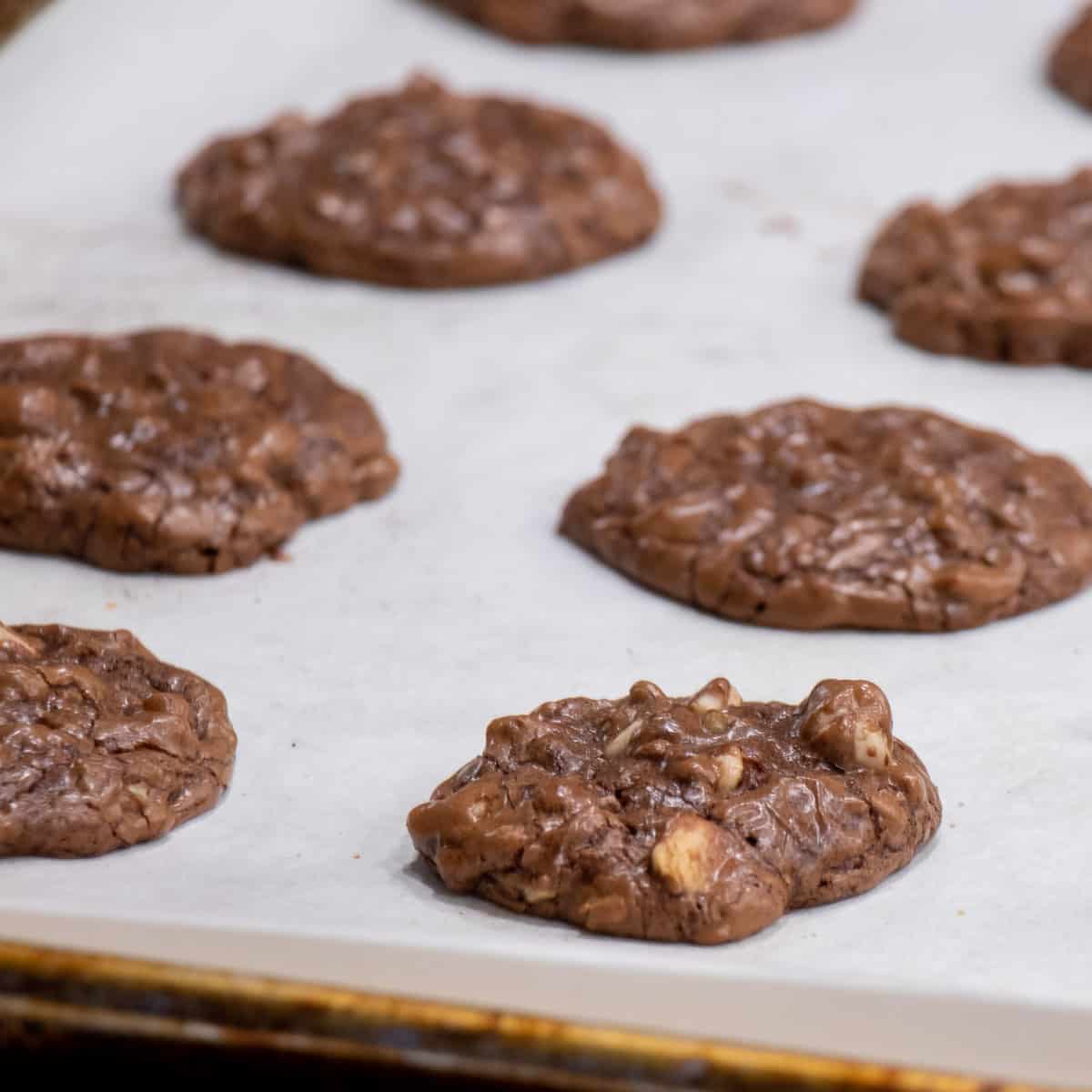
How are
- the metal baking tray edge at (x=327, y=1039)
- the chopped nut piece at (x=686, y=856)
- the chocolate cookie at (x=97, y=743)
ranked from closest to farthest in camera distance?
1. the metal baking tray edge at (x=327, y=1039)
2. the chopped nut piece at (x=686, y=856)
3. the chocolate cookie at (x=97, y=743)

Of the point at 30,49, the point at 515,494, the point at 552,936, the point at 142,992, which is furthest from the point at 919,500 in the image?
the point at 30,49

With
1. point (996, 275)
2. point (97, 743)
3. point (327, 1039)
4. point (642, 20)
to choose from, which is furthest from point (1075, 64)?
point (327, 1039)

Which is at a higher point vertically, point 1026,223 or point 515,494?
point 1026,223

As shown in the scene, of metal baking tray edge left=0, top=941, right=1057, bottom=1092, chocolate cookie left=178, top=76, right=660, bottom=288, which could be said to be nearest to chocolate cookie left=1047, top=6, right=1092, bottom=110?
chocolate cookie left=178, top=76, right=660, bottom=288

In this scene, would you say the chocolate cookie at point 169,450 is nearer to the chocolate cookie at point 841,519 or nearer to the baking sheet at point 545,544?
the baking sheet at point 545,544

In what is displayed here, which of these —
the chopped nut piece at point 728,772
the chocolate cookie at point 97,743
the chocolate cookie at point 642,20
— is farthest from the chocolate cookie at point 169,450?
the chocolate cookie at point 642,20

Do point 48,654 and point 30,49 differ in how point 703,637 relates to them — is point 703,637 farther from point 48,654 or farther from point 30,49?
point 30,49
